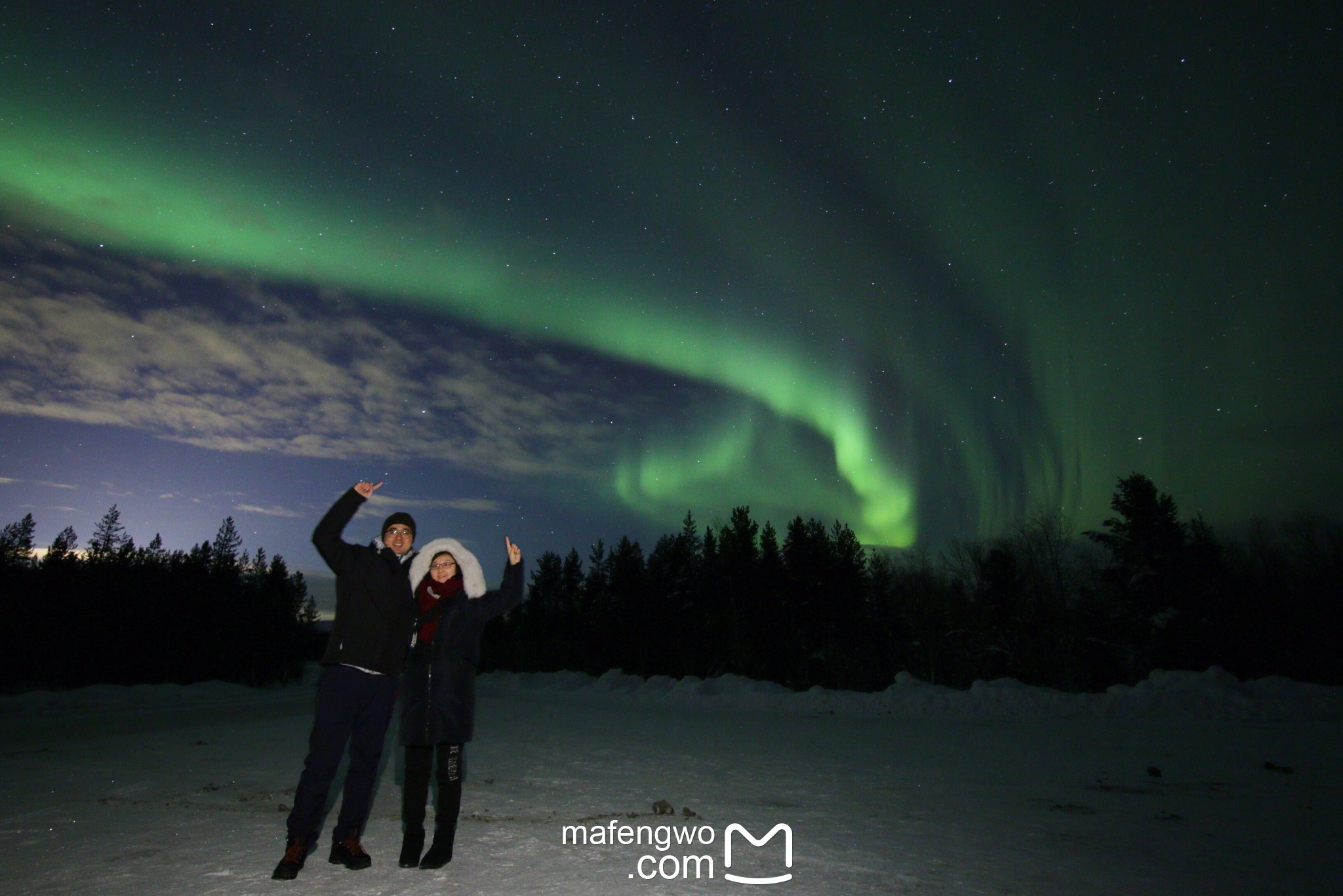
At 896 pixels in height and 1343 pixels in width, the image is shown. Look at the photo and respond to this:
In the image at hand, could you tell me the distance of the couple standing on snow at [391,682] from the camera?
3.83 metres

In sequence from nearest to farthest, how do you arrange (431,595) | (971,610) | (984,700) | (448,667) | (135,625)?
(448,667) → (431,595) → (984,700) → (971,610) → (135,625)

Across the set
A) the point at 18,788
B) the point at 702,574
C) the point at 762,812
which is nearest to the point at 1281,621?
the point at 702,574

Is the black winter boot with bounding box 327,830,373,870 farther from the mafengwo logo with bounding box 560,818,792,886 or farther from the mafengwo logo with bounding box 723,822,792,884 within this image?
the mafengwo logo with bounding box 723,822,792,884

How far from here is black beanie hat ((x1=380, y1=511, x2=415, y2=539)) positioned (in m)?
4.50

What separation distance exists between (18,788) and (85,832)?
2642 millimetres

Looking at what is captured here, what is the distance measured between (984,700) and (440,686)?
16580mm

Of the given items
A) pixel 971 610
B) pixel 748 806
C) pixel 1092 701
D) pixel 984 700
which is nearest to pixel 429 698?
pixel 748 806

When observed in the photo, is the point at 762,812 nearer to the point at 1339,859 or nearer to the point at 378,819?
the point at 378,819

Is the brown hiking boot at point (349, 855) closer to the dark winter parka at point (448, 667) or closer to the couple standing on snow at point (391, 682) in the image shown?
the couple standing on snow at point (391, 682)

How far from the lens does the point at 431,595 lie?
4.31 meters

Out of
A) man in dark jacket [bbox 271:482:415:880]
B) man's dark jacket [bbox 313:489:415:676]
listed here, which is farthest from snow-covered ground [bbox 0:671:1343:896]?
man's dark jacket [bbox 313:489:415:676]

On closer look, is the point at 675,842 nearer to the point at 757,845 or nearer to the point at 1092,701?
the point at 757,845

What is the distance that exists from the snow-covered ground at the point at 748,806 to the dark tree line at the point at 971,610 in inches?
688

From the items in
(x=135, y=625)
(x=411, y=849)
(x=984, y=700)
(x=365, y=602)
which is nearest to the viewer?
(x=411, y=849)
